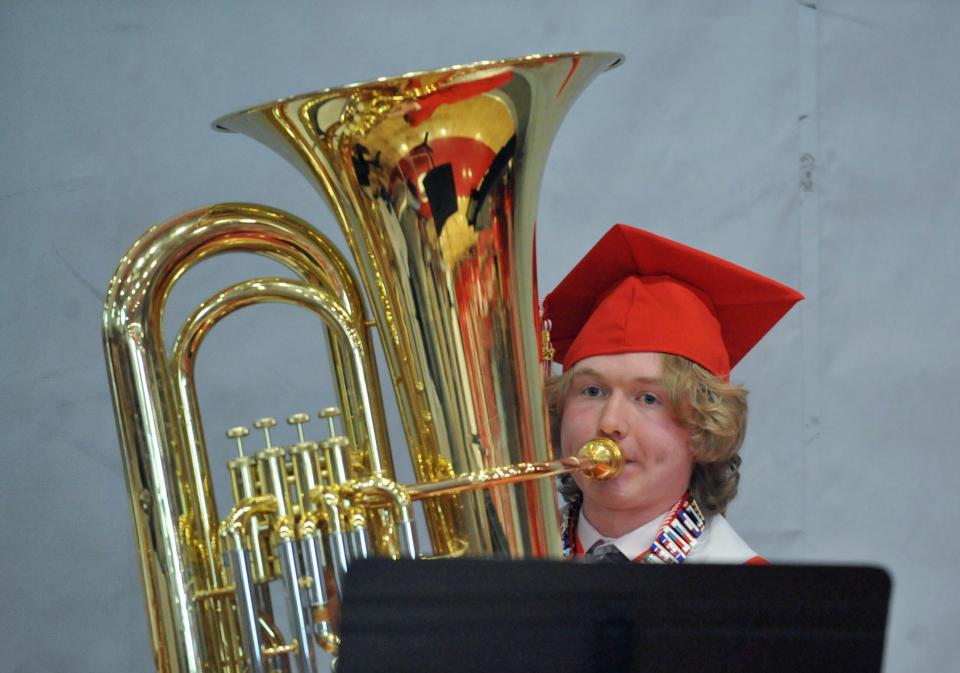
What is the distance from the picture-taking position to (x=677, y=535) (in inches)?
56.3

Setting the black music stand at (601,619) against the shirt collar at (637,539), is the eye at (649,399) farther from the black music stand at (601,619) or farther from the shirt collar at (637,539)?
the black music stand at (601,619)

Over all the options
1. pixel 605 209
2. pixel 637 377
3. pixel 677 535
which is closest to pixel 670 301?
pixel 637 377

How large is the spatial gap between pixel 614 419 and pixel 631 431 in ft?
0.11

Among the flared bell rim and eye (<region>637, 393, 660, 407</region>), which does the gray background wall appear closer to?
eye (<region>637, 393, 660, 407</region>)

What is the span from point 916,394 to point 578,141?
30.3 inches

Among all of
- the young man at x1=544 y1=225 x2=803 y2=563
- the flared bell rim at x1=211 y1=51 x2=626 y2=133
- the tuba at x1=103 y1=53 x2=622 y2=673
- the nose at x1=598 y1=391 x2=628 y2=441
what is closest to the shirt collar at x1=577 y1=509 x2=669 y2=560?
the young man at x1=544 y1=225 x2=803 y2=563

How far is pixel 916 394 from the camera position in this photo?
208cm

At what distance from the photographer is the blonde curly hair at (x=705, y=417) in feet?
4.63

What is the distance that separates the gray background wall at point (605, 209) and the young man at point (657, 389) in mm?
540

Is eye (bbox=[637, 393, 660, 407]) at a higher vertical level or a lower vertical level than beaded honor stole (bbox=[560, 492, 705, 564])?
higher

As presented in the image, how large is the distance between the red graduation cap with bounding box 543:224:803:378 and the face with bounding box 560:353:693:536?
3 cm

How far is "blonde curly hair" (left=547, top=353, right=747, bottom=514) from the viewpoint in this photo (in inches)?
55.6

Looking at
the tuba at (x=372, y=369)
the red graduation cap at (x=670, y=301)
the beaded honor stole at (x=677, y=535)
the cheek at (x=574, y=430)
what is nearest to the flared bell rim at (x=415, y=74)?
the tuba at (x=372, y=369)

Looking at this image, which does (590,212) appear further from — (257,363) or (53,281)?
(53,281)
